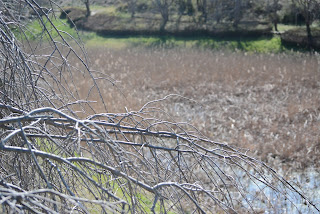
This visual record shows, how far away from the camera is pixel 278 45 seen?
17156 mm

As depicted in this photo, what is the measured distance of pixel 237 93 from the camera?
10984mm

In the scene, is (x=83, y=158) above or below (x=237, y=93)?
above

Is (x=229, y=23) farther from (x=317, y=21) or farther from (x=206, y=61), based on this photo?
(x=206, y=61)

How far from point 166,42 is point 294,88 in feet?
32.7

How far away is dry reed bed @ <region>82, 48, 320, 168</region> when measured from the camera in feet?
25.1

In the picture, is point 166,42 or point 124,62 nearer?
point 124,62

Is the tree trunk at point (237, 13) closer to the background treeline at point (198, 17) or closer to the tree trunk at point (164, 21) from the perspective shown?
the background treeline at point (198, 17)

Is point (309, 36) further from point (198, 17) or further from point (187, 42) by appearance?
point (198, 17)

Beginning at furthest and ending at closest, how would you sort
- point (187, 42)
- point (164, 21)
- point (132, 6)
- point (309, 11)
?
point (132, 6), point (164, 21), point (187, 42), point (309, 11)

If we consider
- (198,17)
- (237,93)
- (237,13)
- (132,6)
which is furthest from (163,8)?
(237,93)

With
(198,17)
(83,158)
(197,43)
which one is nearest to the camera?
(83,158)

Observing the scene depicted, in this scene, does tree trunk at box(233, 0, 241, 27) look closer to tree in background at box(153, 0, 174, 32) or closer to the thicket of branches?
tree in background at box(153, 0, 174, 32)

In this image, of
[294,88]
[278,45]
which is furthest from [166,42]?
[294,88]

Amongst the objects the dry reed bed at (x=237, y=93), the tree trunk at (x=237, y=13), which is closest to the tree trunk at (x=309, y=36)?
the dry reed bed at (x=237, y=93)
